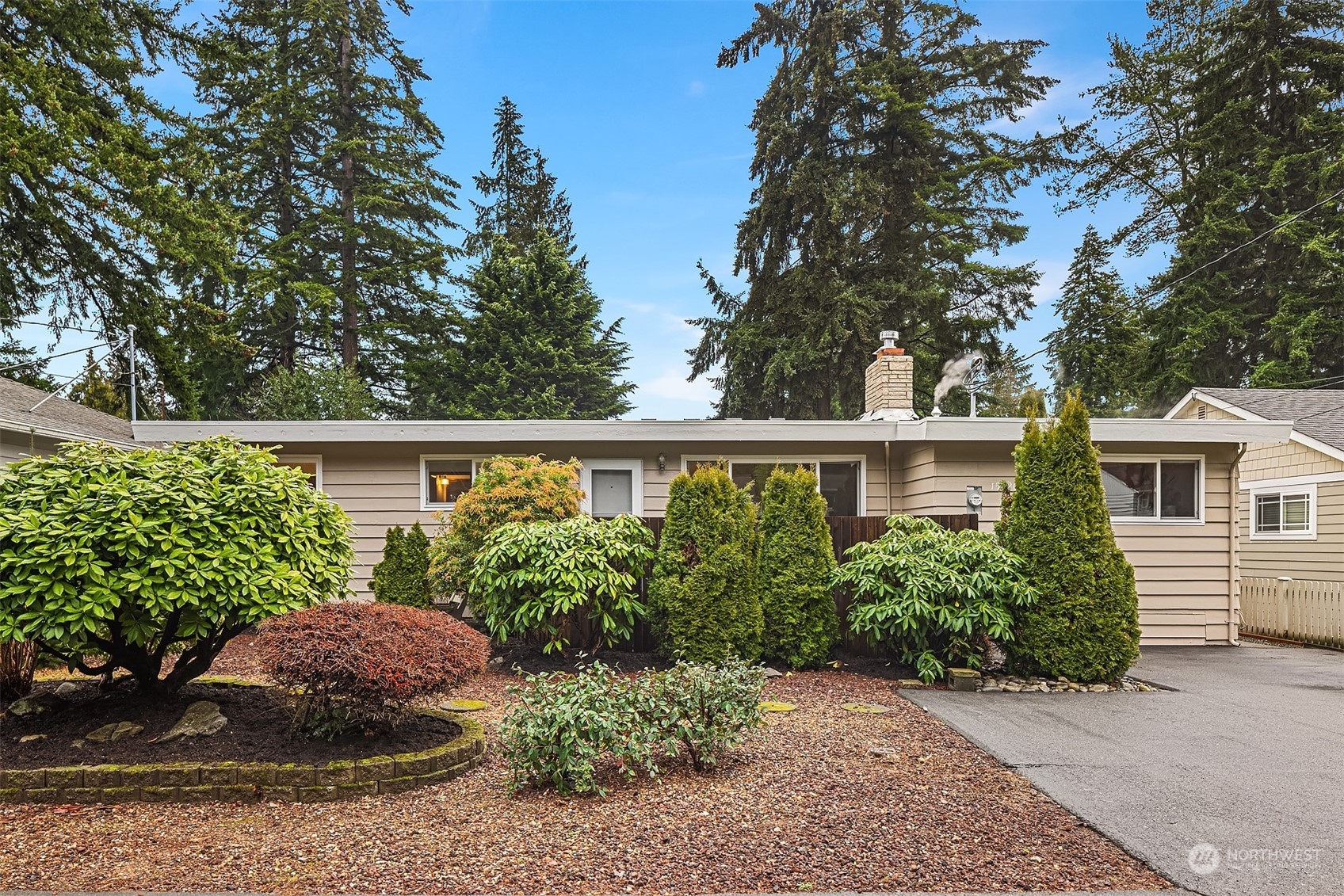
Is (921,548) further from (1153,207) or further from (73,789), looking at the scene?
(1153,207)

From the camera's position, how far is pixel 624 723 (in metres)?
4.07

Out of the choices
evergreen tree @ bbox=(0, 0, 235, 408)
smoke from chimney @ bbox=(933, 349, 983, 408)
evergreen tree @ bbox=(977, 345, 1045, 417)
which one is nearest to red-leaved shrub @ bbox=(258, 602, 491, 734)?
evergreen tree @ bbox=(977, 345, 1045, 417)

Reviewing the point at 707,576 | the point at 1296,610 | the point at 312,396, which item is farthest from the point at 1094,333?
the point at 312,396

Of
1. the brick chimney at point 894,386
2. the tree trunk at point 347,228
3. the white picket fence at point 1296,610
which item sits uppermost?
the tree trunk at point 347,228

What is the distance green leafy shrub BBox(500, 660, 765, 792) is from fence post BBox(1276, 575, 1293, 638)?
1043 cm

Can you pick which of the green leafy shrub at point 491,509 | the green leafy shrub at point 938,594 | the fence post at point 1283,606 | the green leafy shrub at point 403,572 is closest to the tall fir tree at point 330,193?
the green leafy shrub at point 403,572

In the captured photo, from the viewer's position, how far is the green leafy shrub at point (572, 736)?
12.8ft

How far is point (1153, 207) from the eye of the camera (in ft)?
74.6

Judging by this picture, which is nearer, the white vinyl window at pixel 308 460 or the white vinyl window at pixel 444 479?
the white vinyl window at pixel 308 460

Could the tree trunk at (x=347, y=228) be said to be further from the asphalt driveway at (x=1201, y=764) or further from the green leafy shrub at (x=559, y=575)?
the asphalt driveway at (x=1201, y=764)

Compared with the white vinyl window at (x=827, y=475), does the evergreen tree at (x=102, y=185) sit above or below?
above

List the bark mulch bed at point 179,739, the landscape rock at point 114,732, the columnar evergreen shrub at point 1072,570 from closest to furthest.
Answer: the bark mulch bed at point 179,739 → the landscape rock at point 114,732 → the columnar evergreen shrub at point 1072,570

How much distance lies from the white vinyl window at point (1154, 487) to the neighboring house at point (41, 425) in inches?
443

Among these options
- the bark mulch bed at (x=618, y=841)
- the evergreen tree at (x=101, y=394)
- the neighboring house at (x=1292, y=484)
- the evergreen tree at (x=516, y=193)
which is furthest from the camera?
the evergreen tree at (x=516, y=193)
